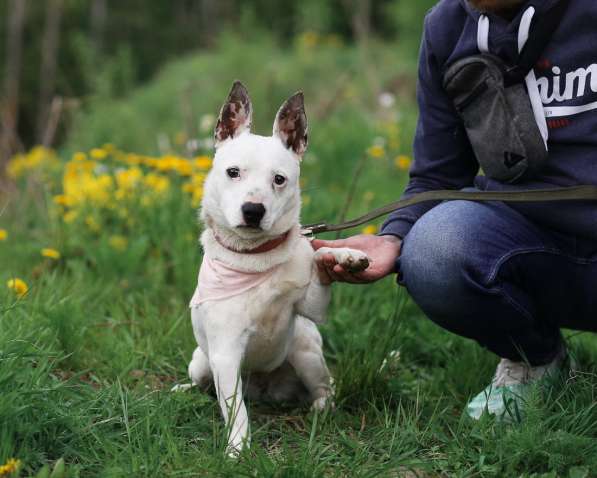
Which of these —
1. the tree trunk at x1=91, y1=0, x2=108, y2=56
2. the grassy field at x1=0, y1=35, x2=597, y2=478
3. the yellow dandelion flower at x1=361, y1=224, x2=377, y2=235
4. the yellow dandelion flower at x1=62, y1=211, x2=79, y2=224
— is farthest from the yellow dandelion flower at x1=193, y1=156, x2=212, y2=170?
the tree trunk at x1=91, y1=0, x2=108, y2=56

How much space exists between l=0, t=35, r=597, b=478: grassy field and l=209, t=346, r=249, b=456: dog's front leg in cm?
5

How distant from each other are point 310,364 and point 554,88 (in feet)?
3.69

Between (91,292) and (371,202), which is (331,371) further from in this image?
(371,202)

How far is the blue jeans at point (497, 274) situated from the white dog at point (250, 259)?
0.87ft

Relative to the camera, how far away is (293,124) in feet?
7.14

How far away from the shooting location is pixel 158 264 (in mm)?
3365

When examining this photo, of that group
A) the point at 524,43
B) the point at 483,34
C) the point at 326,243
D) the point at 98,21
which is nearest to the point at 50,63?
the point at 98,21

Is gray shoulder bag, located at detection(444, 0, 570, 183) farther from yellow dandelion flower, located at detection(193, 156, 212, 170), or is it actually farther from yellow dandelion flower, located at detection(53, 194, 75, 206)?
yellow dandelion flower, located at detection(53, 194, 75, 206)

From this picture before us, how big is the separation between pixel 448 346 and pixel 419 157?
744 mm

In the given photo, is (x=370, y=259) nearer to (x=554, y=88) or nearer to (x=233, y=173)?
(x=233, y=173)

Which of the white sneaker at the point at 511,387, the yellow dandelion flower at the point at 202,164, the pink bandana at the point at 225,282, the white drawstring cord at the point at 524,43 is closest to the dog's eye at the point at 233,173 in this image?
the pink bandana at the point at 225,282

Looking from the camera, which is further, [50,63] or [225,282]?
[50,63]

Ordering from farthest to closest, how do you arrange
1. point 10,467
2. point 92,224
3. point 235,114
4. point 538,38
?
point 92,224 < point 235,114 < point 538,38 < point 10,467

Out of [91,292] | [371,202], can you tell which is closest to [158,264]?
[91,292]
